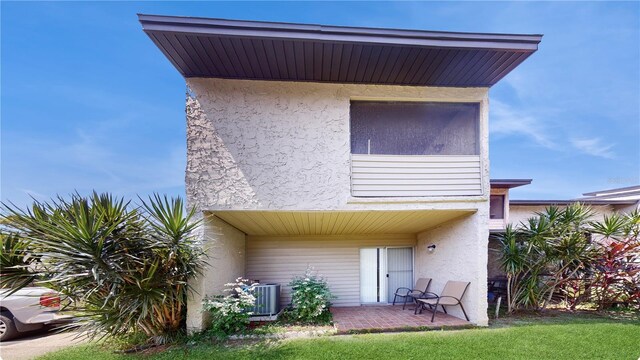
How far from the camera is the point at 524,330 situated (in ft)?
21.7

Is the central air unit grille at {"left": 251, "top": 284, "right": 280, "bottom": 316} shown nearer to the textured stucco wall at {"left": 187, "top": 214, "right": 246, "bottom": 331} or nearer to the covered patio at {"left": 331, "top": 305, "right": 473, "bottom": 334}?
the textured stucco wall at {"left": 187, "top": 214, "right": 246, "bottom": 331}

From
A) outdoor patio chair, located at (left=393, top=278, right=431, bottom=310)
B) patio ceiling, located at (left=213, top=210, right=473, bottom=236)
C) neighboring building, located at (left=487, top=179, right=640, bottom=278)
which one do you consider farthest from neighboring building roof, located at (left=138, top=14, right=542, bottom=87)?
neighboring building, located at (left=487, top=179, right=640, bottom=278)

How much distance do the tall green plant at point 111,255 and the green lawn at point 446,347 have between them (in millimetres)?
867

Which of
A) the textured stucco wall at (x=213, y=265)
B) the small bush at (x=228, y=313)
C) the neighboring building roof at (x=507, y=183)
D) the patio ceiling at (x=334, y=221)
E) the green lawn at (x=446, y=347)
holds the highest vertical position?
the neighboring building roof at (x=507, y=183)

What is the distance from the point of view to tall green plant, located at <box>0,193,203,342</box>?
529cm

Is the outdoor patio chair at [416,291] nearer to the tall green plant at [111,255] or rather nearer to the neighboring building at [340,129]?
the neighboring building at [340,129]

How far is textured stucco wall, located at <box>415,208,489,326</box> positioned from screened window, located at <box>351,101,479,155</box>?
1.81 m

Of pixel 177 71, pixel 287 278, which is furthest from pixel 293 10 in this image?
pixel 287 278

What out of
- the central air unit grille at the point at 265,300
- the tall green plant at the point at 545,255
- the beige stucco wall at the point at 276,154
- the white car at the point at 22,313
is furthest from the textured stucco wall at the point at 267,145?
the white car at the point at 22,313

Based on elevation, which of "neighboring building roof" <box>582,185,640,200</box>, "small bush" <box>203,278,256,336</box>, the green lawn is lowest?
the green lawn

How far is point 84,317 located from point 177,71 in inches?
211

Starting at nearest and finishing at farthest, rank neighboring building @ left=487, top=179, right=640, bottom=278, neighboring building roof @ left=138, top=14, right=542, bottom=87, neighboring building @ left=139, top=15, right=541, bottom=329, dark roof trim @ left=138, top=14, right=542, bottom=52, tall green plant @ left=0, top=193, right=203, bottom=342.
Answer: tall green plant @ left=0, top=193, right=203, bottom=342 < dark roof trim @ left=138, top=14, right=542, bottom=52 < neighboring building roof @ left=138, top=14, right=542, bottom=87 < neighboring building @ left=139, top=15, right=541, bottom=329 < neighboring building @ left=487, top=179, right=640, bottom=278

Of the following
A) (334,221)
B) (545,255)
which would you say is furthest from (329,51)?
(545,255)

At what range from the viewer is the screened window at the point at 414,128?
7242 mm
